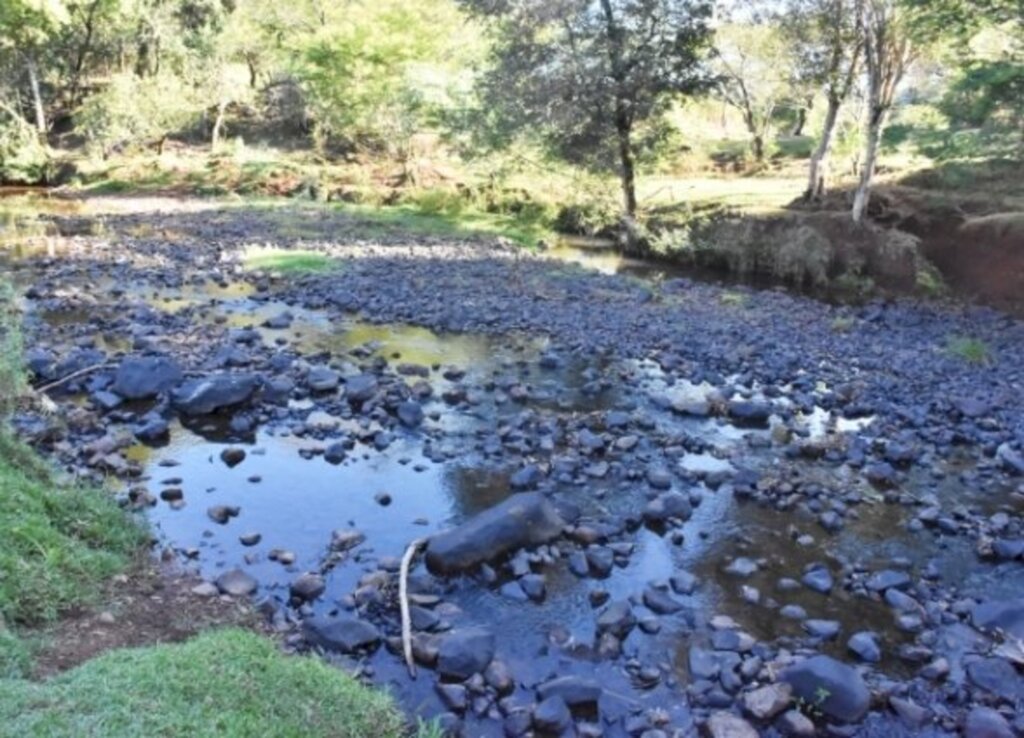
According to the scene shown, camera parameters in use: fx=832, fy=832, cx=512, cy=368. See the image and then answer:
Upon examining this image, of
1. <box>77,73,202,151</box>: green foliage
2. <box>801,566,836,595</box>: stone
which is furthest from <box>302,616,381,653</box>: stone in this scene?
<box>77,73,202,151</box>: green foliage

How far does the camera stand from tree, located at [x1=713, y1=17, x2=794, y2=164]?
2344cm

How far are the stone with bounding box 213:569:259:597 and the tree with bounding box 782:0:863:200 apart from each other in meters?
19.9

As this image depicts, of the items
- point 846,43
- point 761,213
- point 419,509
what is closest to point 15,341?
point 419,509

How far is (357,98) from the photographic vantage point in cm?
3284

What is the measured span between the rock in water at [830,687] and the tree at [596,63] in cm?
1848

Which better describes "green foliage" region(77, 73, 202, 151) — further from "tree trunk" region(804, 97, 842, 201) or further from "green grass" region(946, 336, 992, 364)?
"green grass" region(946, 336, 992, 364)

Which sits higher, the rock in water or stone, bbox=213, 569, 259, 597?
stone, bbox=213, 569, 259, 597

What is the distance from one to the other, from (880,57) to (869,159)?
7.72 feet

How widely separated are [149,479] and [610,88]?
17.0m

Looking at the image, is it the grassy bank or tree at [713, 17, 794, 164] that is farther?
tree at [713, 17, 794, 164]

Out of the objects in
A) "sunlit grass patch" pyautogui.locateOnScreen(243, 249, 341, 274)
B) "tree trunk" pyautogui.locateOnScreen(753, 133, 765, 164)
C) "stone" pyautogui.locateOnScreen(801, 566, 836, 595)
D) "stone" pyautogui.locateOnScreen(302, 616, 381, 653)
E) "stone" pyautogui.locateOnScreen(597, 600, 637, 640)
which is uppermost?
"tree trunk" pyautogui.locateOnScreen(753, 133, 765, 164)

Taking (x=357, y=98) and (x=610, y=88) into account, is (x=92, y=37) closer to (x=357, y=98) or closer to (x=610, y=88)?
(x=357, y=98)

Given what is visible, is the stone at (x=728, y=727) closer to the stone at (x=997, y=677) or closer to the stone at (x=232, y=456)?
the stone at (x=997, y=677)

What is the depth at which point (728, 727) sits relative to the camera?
475 cm
